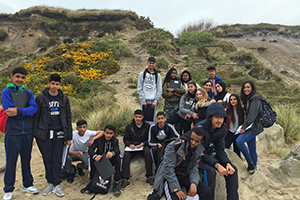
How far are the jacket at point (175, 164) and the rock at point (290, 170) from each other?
2424 mm

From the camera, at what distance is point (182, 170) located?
2.65 metres

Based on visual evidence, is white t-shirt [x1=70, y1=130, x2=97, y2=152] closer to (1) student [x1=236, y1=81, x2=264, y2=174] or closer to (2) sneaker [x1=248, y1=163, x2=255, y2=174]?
(1) student [x1=236, y1=81, x2=264, y2=174]

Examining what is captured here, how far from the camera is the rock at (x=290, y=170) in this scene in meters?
3.71

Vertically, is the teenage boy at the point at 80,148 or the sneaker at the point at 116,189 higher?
the teenage boy at the point at 80,148

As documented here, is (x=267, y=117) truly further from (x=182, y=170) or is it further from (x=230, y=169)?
(x=182, y=170)

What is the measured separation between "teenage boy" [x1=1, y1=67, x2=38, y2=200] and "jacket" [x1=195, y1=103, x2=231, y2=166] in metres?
2.64

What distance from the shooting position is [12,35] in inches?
976

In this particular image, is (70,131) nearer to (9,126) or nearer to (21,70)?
(9,126)

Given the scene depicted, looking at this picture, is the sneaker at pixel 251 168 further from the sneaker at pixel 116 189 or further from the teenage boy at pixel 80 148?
the teenage boy at pixel 80 148

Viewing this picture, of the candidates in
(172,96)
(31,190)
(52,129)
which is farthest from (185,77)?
(31,190)

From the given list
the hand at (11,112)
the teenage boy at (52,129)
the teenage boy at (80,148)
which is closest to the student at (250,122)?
the teenage boy at (80,148)

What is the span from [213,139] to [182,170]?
0.67m

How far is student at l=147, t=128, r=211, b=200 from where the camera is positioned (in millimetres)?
2461

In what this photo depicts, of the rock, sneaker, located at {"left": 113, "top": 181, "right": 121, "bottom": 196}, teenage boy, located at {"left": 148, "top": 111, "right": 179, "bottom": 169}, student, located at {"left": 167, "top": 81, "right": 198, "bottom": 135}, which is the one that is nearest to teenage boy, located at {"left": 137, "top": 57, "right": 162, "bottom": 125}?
student, located at {"left": 167, "top": 81, "right": 198, "bottom": 135}
